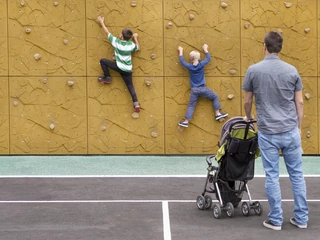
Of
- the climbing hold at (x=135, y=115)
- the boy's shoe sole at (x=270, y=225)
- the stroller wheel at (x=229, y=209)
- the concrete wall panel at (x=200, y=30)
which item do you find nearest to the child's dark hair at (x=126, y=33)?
the concrete wall panel at (x=200, y=30)

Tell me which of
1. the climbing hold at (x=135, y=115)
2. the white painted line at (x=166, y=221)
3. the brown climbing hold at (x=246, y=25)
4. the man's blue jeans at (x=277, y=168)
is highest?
the brown climbing hold at (x=246, y=25)

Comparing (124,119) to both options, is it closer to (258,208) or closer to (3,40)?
(3,40)

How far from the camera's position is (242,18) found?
13.9m

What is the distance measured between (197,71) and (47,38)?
2.81m

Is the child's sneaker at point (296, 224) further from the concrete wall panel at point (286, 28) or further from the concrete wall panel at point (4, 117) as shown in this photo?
the concrete wall panel at point (4, 117)

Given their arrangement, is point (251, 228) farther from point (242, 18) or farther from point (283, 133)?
point (242, 18)

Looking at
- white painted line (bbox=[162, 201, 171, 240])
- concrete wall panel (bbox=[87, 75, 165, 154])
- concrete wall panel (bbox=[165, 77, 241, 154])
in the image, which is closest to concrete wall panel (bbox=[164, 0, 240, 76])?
concrete wall panel (bbox=[165, 77, 241, 154])

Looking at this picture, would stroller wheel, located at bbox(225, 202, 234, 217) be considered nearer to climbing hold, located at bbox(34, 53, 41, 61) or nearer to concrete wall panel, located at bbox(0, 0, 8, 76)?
climbing hold, located at bbox(34, 53, 41, 61)

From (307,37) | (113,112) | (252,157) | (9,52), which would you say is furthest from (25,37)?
(252,157)

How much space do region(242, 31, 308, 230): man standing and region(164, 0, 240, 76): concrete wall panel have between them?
598cm

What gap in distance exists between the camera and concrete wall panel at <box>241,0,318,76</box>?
1388 cm

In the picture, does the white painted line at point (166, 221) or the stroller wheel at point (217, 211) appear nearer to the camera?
the white painted line at point (166, 221)

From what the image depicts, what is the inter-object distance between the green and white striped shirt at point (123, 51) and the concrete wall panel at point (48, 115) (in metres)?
0.81

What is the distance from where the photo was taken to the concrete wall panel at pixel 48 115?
13.9 metres
